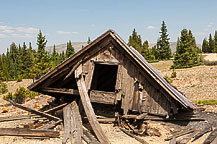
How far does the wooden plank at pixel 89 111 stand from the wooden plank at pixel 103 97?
0.95 m

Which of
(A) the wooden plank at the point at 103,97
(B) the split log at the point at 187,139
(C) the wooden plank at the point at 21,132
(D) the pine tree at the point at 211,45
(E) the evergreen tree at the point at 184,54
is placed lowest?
(B) the split log at the point at 187,139

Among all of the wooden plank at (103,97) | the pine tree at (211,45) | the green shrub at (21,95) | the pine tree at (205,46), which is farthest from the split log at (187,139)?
the pine tree at (205,46)

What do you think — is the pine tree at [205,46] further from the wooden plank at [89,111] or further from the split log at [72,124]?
the split log at [72,124]

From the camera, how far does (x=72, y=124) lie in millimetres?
8375

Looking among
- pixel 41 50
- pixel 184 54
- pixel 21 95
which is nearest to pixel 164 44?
pixel 184 54

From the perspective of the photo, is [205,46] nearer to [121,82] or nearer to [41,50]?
[41,50]

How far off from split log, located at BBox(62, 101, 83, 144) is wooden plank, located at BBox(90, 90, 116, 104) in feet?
3.49

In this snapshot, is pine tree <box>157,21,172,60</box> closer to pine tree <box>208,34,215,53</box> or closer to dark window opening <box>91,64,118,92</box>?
pine tree <box>208,34,215,53</box>

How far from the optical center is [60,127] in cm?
879

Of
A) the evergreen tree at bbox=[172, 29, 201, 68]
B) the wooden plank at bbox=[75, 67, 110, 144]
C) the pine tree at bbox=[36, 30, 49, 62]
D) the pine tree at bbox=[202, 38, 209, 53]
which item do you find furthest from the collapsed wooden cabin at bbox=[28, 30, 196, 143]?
the pine tree at bbox=[202, 38, 209, 53]

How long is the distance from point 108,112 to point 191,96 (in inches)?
433

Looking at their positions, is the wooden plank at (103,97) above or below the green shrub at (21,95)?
above

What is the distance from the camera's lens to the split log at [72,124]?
292 inches

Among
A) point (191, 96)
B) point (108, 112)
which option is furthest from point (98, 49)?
point (191, 96)
